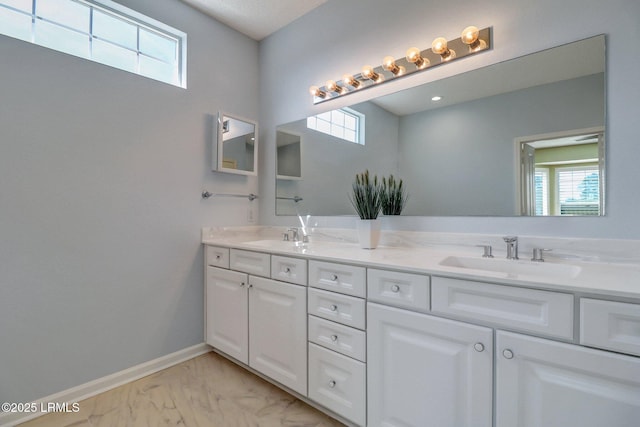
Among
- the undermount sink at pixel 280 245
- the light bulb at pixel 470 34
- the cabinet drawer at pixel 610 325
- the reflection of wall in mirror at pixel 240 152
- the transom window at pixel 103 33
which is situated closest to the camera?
the cabinet drawer at pixel 610 325

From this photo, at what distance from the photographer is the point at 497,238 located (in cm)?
142

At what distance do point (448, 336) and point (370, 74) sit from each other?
1.51 meters

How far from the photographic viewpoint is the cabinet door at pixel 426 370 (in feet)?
3.23

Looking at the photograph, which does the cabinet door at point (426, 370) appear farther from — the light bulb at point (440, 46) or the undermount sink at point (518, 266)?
the light bulb at point (440, 46)

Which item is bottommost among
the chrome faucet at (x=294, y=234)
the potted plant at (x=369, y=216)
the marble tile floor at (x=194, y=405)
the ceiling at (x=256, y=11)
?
the marble tile floor at (x=194, y=405)

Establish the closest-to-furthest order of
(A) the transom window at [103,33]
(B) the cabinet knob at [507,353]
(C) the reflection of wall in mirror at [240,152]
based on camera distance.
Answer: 1. (B) the cabinet knob at [507,353]
2. (A) the transom window at [103,33]
3. (C) the reflection of wall in mirror at [240,152]

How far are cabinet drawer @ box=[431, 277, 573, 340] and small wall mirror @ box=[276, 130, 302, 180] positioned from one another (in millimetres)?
1514

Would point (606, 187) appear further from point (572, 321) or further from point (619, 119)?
point (572, 321)

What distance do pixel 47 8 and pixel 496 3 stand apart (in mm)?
2374

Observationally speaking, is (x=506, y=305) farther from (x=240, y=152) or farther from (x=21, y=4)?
(x=21, y=4)

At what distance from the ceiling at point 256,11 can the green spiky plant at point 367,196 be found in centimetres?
136

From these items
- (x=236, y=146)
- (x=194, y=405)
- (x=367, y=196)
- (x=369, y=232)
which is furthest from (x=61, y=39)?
(x=194, y=405)

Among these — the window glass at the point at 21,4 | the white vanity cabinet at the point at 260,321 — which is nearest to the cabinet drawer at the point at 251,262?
the white vanity cabinet at the point at 260,321

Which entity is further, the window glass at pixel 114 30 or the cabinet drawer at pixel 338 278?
the window glass at pixel 114 30
